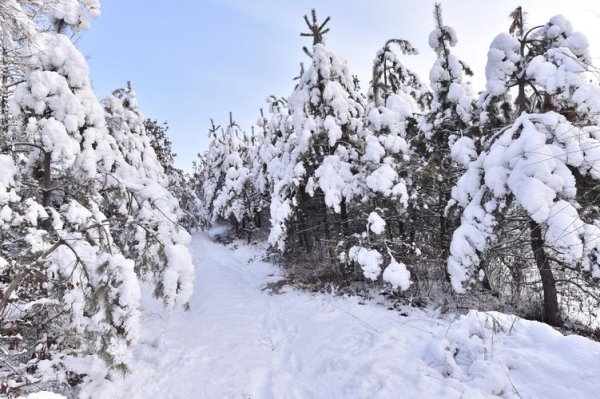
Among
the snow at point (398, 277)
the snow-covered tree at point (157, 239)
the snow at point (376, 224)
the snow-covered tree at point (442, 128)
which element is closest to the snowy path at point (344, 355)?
the snow at point (398, 277)

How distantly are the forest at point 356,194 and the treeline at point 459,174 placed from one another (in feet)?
0.13

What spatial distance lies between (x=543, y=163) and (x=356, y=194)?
6.00 meters

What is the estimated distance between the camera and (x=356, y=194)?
10977mm

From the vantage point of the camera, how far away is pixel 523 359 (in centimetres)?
399

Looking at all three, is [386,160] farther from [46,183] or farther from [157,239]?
[46,183]

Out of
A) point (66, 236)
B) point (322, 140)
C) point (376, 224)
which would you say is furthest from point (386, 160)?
point (66, 236)

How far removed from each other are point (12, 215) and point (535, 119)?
8345 mm

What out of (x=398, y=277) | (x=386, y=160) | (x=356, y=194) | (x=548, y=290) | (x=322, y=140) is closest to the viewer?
(x=548, y=290)

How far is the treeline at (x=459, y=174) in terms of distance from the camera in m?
5.40

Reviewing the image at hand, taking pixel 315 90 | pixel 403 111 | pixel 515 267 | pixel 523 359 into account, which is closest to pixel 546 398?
pixel 523 359

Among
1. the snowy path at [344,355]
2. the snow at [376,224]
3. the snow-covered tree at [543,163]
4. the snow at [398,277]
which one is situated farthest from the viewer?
the snow at [376,224]

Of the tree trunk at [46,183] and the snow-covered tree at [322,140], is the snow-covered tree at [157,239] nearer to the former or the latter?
the tree trunk at [46,183]

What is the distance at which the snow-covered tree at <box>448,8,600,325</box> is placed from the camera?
5137 millimetres

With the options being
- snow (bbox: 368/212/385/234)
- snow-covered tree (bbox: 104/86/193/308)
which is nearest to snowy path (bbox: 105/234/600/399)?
snow-covered tree (bbox: 104/86/193/308)
